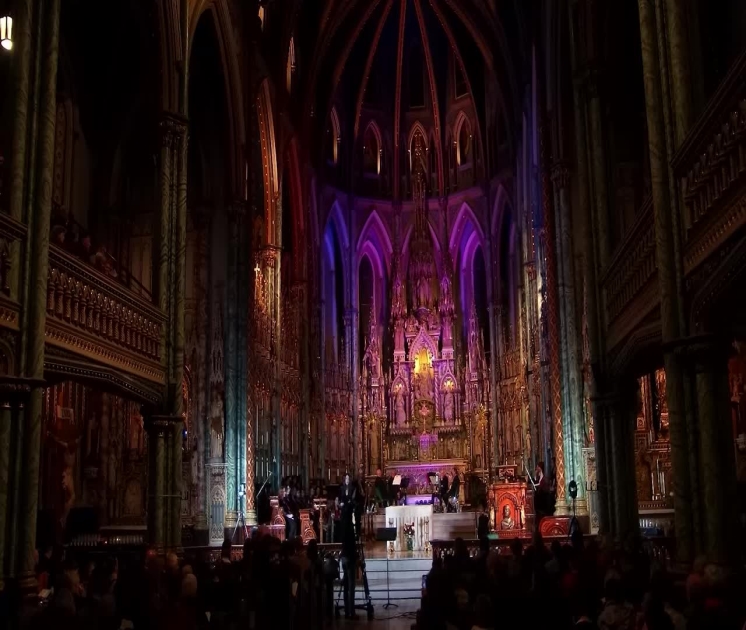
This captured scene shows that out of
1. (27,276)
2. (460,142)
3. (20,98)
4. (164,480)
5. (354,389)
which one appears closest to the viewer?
(27,276)

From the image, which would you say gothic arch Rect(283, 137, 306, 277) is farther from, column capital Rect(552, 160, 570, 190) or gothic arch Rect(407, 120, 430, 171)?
column capital Rect(552, 160, 570, 190)

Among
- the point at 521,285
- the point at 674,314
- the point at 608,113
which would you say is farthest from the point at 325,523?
the point at 674,314

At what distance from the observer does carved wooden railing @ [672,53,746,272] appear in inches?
327

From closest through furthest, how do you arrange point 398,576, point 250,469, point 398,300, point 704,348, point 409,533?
point 704,348 → point 398,576 → point 250,469 → point 409,533 → point 398,300

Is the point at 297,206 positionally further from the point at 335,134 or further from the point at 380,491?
the point at 380,491

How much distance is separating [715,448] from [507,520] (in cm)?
1606

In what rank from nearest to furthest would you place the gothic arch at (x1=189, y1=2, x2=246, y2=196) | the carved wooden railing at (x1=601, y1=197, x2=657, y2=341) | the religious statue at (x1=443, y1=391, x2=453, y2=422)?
the carved wooden railing at (x1=601, y1=197, x2=657, y2=341), the gothic arch at (x1=189, y1=2, x2=246, y2=196), the religious statue at (x1=443, y1=391, x2=453, y2=422)

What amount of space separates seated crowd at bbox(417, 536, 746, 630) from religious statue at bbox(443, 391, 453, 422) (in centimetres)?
2407

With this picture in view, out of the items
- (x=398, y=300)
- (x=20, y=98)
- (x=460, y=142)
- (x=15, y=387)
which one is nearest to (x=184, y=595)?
(x=15, y=387)

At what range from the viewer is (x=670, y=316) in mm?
10484

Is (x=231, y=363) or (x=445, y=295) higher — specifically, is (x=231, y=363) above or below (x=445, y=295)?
below

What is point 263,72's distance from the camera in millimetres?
26234

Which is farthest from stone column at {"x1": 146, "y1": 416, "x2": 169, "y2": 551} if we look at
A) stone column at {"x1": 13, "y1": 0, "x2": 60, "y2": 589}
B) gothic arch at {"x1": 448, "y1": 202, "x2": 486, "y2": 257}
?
gothic arch at {"x1": 448, "y1": 202, "x2": 486, "y2": 257}

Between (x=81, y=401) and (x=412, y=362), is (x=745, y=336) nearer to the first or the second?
(x=81, y=401)
